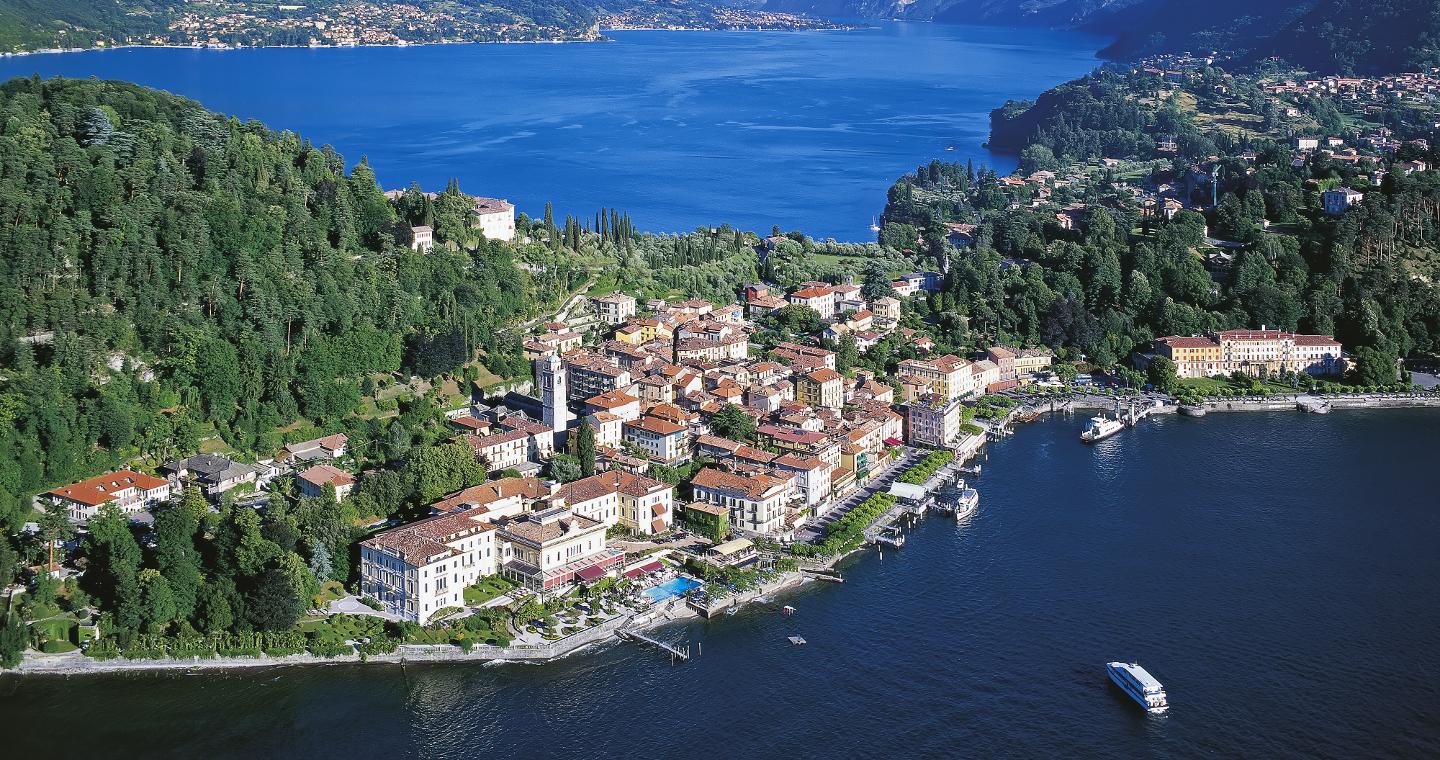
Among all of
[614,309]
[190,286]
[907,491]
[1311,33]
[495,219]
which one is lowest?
[907,491]

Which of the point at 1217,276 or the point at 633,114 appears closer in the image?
the point at 1217,276

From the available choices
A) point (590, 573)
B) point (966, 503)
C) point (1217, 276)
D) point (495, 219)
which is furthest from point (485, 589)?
point (1217, 276)

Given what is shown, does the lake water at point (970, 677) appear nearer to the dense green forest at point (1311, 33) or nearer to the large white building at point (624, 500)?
the large white building at point (624, 500)

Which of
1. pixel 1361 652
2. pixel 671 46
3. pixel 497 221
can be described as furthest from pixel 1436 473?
pixel 671 46

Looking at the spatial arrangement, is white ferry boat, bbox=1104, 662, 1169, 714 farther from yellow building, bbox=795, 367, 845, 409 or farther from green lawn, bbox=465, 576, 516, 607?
yellow building, bbox=795, 367, 845, 409

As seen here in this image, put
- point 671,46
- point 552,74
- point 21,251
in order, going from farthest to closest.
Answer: point 671,46 → point 552,74 → point 21,251

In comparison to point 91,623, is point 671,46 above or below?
above

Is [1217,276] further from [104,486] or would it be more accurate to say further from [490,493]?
[104,486]

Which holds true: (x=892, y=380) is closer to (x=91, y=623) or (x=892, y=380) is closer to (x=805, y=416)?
(x=805, y=416)
